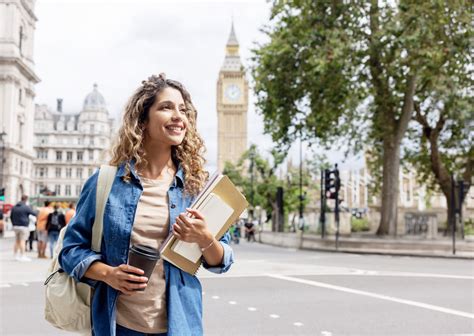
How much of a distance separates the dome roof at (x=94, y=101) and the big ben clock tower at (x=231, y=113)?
32129 millimetres

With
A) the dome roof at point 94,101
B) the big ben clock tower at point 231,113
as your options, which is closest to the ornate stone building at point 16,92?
the dome roof at point 94,101

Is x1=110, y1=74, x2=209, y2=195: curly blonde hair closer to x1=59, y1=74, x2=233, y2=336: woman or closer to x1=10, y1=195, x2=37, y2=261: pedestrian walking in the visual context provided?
x1=59, y1=74, x2=233, y2=336: woman

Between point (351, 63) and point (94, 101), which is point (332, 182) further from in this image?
point (94, 101)

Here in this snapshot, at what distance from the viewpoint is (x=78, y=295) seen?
9.02 ft

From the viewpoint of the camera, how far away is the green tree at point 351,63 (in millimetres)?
24797

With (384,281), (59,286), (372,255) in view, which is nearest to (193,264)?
(59,286)

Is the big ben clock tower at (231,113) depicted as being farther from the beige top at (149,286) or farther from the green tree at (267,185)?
the beige top at (149,286)

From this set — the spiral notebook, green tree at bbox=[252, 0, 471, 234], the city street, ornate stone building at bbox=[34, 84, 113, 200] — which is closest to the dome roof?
ornate stone building at bbox=[34, 84, 113, 200]

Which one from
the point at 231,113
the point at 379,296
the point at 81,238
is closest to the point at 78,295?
the point at 81,238

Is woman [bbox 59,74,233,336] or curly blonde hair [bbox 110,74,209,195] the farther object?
curly blonde hair [bbox 110,74,209,195]

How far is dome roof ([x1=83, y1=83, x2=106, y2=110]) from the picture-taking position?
5047 inches

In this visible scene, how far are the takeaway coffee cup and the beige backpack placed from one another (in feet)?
0.83

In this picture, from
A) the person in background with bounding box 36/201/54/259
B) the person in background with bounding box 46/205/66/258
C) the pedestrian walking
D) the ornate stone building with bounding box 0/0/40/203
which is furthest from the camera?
the ornate stone building with bounding box 0/0/40/203

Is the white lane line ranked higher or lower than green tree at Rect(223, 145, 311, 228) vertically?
lower
